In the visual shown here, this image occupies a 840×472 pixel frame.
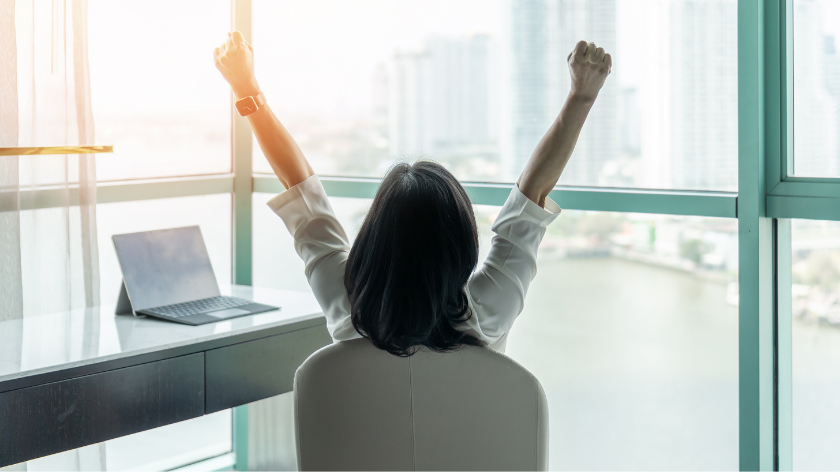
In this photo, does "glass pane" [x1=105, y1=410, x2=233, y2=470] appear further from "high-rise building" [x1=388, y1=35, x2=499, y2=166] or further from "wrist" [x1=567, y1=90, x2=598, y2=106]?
"wrist" [x1=567, y1=90, x2=598, y2=106]

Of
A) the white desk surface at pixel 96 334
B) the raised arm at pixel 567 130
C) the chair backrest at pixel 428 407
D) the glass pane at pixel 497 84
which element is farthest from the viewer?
the glass pane at pixel 497 84

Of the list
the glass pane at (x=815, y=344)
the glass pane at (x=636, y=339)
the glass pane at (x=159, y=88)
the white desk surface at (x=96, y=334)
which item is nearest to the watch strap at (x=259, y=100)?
the white desk surface at (x=96, y=334)

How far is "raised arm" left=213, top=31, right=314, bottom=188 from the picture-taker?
152cm

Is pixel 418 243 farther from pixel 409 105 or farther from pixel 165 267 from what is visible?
pixel 409 105

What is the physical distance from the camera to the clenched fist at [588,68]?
1.44m

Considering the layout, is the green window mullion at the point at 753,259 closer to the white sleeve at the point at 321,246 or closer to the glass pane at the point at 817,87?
the glass pane at the point at 817,87

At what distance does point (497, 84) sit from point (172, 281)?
1.13 metres

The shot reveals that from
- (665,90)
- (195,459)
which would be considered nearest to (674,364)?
(665,90)

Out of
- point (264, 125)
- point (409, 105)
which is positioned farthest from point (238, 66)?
point (409, 105)

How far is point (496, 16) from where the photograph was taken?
234 cm

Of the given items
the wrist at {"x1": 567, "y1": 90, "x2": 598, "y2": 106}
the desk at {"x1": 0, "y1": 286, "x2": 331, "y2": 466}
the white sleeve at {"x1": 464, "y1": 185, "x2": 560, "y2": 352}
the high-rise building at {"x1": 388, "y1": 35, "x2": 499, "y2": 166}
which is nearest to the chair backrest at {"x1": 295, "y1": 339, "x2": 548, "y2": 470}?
the white sleeve at {"x1": 464, "y1": 185, "x2": 560, "y2": 352}

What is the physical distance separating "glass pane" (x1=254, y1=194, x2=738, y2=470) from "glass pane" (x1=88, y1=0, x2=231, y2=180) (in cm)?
119

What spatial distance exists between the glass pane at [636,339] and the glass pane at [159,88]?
1.19 m

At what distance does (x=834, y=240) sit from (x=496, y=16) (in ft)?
3.69
